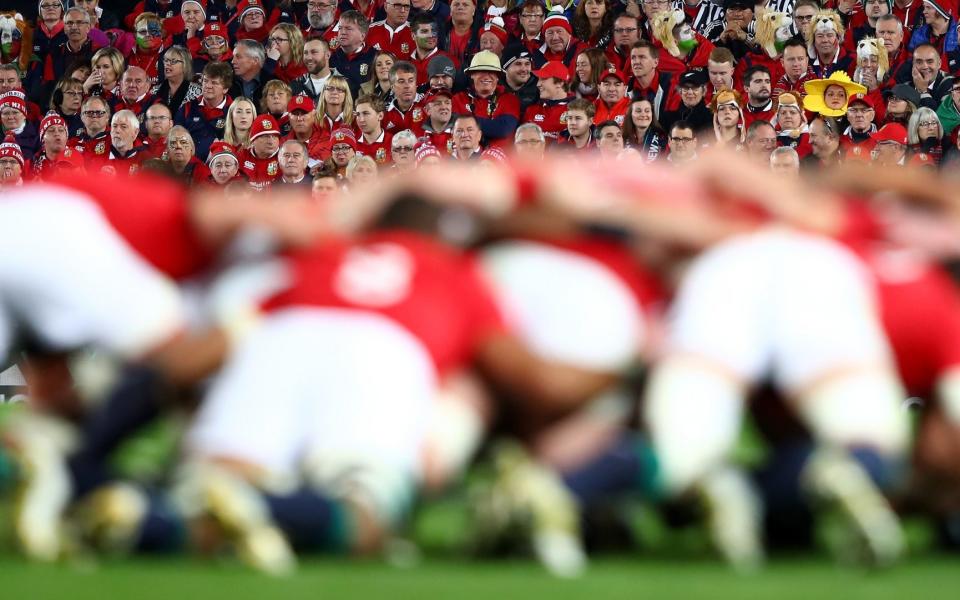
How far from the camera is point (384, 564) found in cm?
292

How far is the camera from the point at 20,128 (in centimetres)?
913

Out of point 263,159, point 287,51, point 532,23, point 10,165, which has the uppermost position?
point 532,23

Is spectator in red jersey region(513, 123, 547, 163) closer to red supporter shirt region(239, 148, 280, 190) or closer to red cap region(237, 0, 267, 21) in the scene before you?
red supporter shirt region(239, 148, 280, 190)

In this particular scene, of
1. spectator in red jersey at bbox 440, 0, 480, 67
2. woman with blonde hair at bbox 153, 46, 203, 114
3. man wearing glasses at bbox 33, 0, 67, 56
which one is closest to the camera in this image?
spectator in red jersey at bbox 440, 0, 480, 67

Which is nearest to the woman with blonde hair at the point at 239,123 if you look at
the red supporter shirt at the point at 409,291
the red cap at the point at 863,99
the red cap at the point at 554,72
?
the red cap at the point at 554,72

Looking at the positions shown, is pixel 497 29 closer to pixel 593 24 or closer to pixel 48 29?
pixel 593 24

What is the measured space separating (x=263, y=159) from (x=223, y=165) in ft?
1.18

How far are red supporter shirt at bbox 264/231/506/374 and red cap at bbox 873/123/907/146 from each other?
4.62 metres

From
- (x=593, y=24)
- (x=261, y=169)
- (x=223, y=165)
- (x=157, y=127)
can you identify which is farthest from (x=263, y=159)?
(x=593, y=24)

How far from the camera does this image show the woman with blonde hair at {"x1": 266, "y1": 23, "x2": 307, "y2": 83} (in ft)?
29.5

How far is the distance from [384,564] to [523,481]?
1.10 ft

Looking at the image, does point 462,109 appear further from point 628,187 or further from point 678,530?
point 678,530

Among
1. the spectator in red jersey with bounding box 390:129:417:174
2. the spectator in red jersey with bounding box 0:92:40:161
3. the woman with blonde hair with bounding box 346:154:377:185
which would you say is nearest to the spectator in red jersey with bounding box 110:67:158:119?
the spectator in red jersey with bounding box 0:92:40:161

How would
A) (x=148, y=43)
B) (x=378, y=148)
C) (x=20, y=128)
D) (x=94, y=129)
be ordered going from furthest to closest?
(x=148, y=43), (x=20, y=128), (x=94, y=129), (x=378, y=148)
